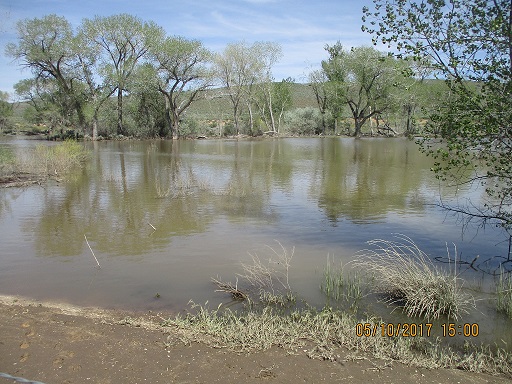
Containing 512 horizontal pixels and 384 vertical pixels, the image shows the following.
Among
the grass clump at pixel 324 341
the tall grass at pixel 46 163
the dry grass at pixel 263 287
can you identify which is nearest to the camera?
the grass clump at pixel 324 341

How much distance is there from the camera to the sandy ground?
412 centimetres

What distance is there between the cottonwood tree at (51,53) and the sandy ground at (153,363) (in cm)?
4676

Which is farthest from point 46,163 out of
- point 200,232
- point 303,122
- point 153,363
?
point 303,122

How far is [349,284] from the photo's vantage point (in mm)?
6629

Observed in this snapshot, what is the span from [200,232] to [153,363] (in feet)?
19.2

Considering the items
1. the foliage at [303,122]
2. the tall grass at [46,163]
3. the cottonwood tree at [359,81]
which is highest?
the cottonwood tree at [359,81]

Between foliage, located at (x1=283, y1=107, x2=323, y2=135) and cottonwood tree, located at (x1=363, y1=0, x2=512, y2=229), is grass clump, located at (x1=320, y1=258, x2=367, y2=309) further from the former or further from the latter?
foliage, located at (x1=283, y1=107, x2=323, y2=135)

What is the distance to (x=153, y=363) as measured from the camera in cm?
435

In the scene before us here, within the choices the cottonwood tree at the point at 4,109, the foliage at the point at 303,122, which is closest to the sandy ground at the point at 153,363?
the foliage at the point at 303,122

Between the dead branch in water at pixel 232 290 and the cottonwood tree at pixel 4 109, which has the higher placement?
the cottonwood tree at pixel 4 109

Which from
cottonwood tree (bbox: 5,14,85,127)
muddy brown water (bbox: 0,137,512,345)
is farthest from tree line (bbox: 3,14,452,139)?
muddy brown water (bbox: 0,137,512,345)

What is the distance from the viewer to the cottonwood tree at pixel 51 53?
43.5 metres

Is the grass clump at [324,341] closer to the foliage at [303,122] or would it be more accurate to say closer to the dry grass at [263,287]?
the dry grass at [263,287]

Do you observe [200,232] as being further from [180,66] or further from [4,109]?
[4,109]
